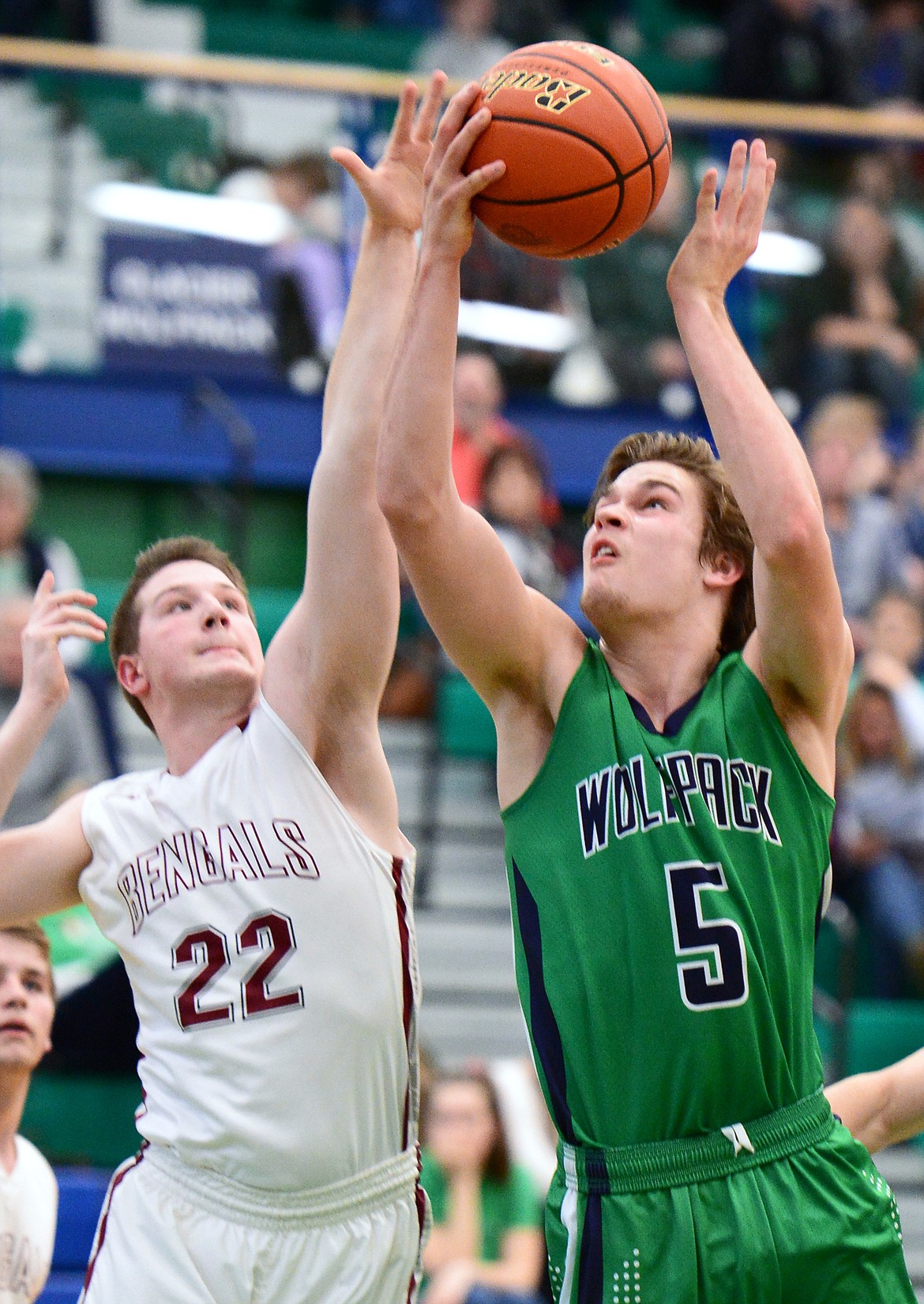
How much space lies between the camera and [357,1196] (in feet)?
11.0

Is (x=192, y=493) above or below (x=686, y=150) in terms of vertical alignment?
below

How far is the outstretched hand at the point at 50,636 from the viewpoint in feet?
12.2

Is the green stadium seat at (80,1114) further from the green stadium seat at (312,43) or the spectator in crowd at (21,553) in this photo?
the green stadium seat at (312,43)

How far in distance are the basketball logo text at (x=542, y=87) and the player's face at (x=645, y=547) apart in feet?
2.34

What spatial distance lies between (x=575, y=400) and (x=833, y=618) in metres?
7.13

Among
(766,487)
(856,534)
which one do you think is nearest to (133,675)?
(766,487)

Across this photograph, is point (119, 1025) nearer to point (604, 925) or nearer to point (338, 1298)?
point (338, 1298)

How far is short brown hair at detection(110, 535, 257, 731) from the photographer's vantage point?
12.5 feet

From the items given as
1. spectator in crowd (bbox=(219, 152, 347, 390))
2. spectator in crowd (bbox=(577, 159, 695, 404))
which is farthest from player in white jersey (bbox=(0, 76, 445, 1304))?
spectator in crowd (bbox=(577, 159, 695, 404))

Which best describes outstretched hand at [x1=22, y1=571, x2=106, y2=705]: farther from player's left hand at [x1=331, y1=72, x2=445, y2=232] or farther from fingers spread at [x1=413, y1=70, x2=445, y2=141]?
fingers spread at [x1=413, y1=70, x2=445, y2=141]

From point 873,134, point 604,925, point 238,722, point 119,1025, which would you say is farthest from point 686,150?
point 604,925

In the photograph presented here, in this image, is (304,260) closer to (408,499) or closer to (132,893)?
(132,893)

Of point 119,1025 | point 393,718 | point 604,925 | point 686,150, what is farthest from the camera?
point 686,150

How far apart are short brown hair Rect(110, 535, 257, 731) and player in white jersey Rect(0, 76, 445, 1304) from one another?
0.17 meters
